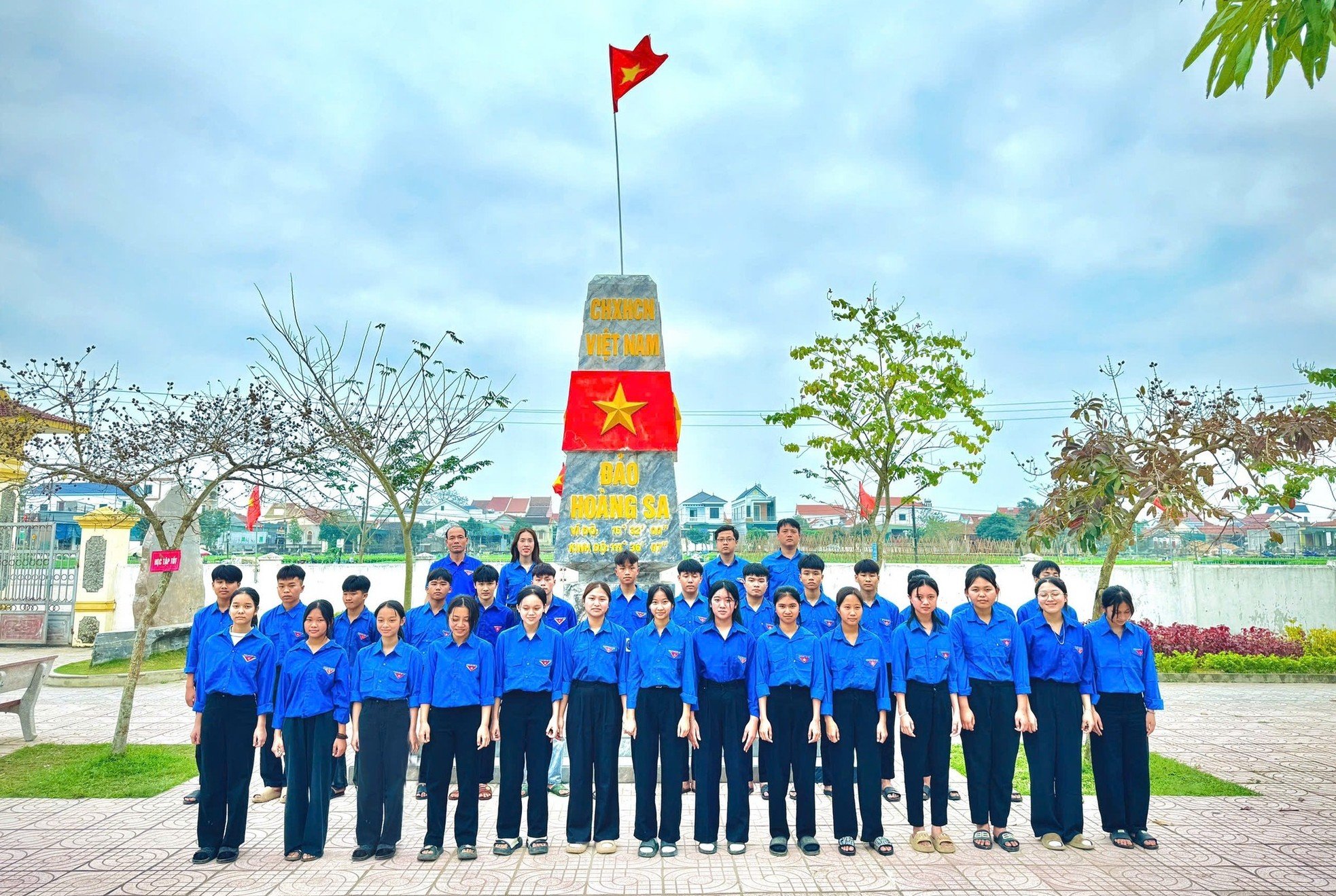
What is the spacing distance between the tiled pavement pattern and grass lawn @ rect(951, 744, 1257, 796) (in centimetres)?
17

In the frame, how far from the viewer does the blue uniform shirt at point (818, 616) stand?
514cm

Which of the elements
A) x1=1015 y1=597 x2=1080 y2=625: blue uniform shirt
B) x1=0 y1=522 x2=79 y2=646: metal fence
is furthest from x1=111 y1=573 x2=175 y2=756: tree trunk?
x1=0 y1=522 x2=79 y2=646: metal fence

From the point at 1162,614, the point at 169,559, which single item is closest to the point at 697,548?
the point at 1162,614

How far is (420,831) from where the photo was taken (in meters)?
4.88

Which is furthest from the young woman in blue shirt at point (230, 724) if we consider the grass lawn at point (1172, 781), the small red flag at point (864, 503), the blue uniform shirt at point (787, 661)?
the small red flag at point (864, 503)

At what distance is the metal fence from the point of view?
45.1 feet

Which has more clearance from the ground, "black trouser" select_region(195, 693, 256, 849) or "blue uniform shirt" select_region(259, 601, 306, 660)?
"blue uniform shirt" select_region(259, 601, 306, 660)

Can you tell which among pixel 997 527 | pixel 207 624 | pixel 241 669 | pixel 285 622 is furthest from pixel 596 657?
pixel 997 527

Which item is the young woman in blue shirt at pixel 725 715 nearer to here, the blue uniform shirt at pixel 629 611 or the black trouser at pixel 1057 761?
the blue uniform shirt at pixel 629 611

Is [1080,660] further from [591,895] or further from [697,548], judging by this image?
[697,548]

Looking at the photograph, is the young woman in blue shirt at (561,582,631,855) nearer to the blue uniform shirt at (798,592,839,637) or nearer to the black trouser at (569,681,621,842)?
the black trouser at (569,681,621,842)

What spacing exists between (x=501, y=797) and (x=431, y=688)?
67 cm

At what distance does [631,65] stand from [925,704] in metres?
6.26

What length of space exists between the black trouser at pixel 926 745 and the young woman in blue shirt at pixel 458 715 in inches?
87.0
